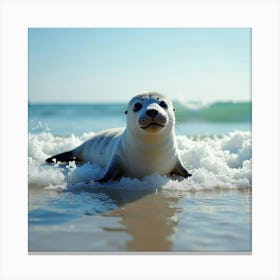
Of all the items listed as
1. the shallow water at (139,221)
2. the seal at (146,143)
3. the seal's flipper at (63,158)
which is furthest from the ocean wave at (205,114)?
the shallow water at (139,221)

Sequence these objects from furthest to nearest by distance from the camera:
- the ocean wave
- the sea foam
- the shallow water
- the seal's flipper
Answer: the ocean wave
the seal's flipper
the sea foam
the shallow water

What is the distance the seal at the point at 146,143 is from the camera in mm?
5336

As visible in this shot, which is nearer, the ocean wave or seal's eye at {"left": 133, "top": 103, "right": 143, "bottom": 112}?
seal's eye at {"left": 133, "top": 103, "right": 143, "bottom": 112}

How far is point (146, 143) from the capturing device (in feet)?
18.7

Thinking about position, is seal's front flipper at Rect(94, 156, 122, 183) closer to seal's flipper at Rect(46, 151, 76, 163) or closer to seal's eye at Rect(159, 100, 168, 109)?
seal's eye at Rect(159, 100, 168, 109)

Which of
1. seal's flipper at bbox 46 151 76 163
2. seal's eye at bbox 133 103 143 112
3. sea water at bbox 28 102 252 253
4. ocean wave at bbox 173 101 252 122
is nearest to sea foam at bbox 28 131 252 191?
sea water at bbox 28 102 252 253

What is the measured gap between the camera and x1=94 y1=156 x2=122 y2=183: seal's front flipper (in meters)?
5.64

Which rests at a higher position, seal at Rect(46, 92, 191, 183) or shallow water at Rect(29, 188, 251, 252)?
seal at Rect(46, 92, 191, 183)

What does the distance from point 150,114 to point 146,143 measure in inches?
22.2

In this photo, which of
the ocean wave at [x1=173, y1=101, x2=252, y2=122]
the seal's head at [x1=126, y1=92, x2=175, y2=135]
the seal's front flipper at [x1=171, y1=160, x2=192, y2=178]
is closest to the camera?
the seal's head at [x1=126, y1=92, x2=175, y2=135]

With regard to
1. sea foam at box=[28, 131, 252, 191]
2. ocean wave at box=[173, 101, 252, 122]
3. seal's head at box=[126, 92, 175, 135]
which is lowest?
sea foam at box=[28, 131, 252, 191]

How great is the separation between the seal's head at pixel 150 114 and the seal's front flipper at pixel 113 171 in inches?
18.6
